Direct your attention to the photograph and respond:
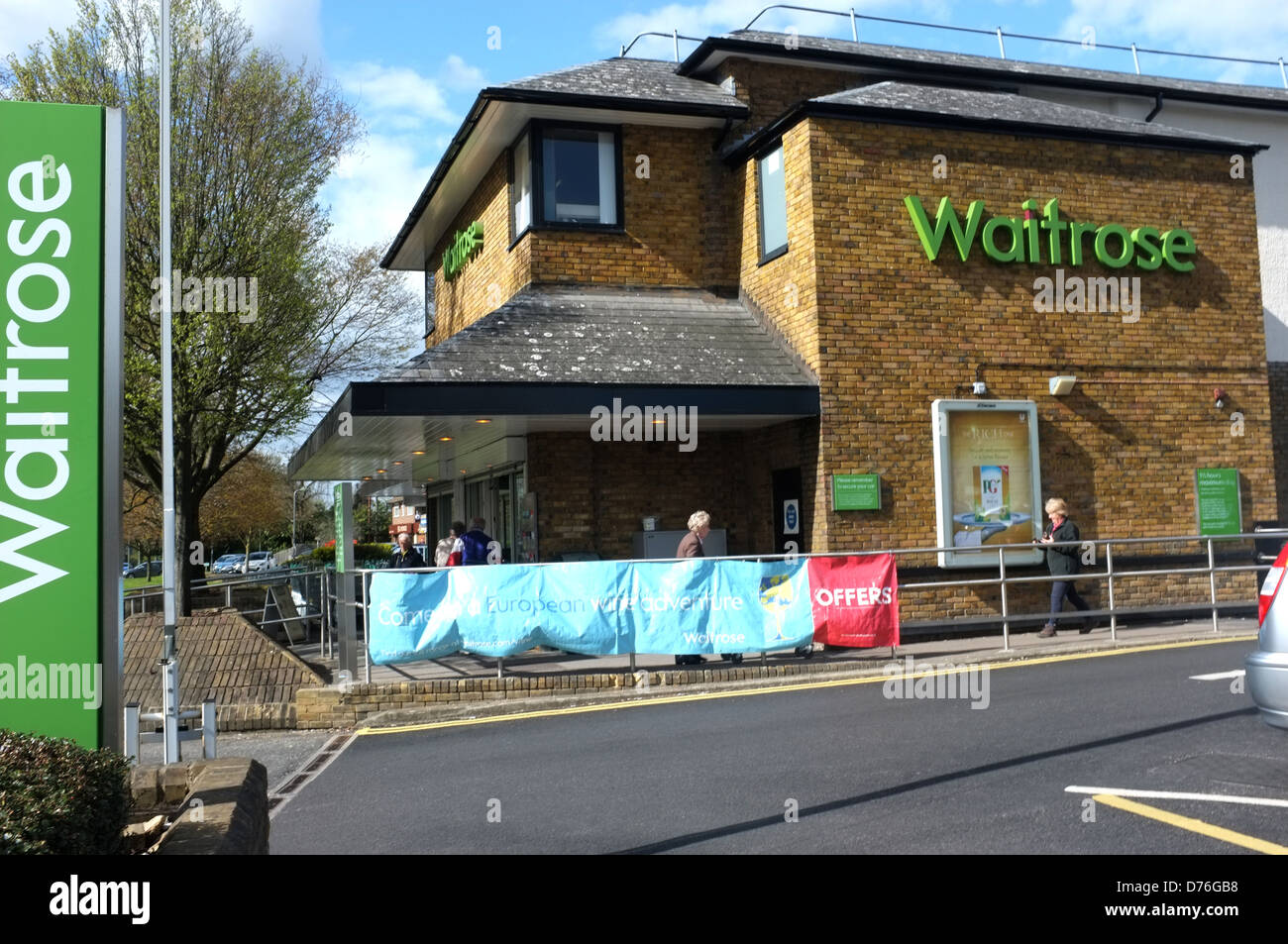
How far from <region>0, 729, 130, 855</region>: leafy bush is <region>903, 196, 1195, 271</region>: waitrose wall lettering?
41.5 ft

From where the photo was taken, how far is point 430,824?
6.36 metres

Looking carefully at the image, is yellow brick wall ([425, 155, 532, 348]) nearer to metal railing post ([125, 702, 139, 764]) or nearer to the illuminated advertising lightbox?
the illuminated advertising lightbox

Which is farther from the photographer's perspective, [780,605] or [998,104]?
[998,104]

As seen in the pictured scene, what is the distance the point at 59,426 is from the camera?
4.29 meters

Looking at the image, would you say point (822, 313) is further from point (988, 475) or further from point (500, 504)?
point (500, 504)

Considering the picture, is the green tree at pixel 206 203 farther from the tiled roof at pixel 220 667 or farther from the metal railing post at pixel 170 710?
the metal railing post at pixel 170 710

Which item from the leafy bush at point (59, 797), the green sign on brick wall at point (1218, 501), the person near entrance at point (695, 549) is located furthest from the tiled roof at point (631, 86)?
the leafy bush at point (59, 797)

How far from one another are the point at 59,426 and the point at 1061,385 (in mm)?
13236

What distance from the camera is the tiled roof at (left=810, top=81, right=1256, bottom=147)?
14680 mm

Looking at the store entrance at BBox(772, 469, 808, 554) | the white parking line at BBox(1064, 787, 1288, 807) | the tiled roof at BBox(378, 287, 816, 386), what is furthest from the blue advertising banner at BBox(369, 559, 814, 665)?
the white parking line at BBox(1064, 787, 1288, 807)

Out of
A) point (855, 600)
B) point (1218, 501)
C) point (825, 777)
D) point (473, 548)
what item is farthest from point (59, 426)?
point (1218, 501)
